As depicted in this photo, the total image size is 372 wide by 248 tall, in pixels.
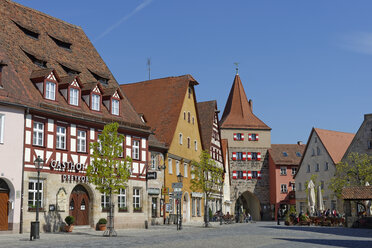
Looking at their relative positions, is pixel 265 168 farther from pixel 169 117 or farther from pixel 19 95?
pixel 19 95

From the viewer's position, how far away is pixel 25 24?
105 feet

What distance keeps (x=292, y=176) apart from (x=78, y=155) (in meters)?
50.7

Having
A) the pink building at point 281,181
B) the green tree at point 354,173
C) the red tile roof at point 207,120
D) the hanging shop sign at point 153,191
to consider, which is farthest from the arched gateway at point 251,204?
the hanging shop sign at point 153,191

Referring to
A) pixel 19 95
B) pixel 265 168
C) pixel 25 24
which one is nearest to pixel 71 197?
pixel 19 95

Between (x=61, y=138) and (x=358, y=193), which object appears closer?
(x=61, y=138)

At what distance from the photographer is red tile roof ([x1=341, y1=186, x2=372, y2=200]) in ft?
123

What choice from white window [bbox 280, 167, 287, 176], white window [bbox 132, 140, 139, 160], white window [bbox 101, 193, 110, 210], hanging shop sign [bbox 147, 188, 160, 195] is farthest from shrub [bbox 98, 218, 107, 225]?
white window [bbox 280, 167, 287, 176]

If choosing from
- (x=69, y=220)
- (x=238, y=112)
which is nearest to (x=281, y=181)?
(x=238, y=112)

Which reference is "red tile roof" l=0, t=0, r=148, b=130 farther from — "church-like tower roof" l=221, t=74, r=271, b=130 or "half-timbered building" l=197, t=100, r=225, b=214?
"church-like tower roof" l=221, t=74, r=271, b=130

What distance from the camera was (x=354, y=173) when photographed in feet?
170

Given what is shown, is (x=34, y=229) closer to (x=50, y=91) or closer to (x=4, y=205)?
(x=4, y=205)

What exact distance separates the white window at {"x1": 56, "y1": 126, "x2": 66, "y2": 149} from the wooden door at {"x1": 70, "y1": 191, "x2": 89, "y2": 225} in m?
2.91

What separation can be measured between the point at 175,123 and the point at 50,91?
17.0m

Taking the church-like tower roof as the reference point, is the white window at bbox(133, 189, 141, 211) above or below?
below
